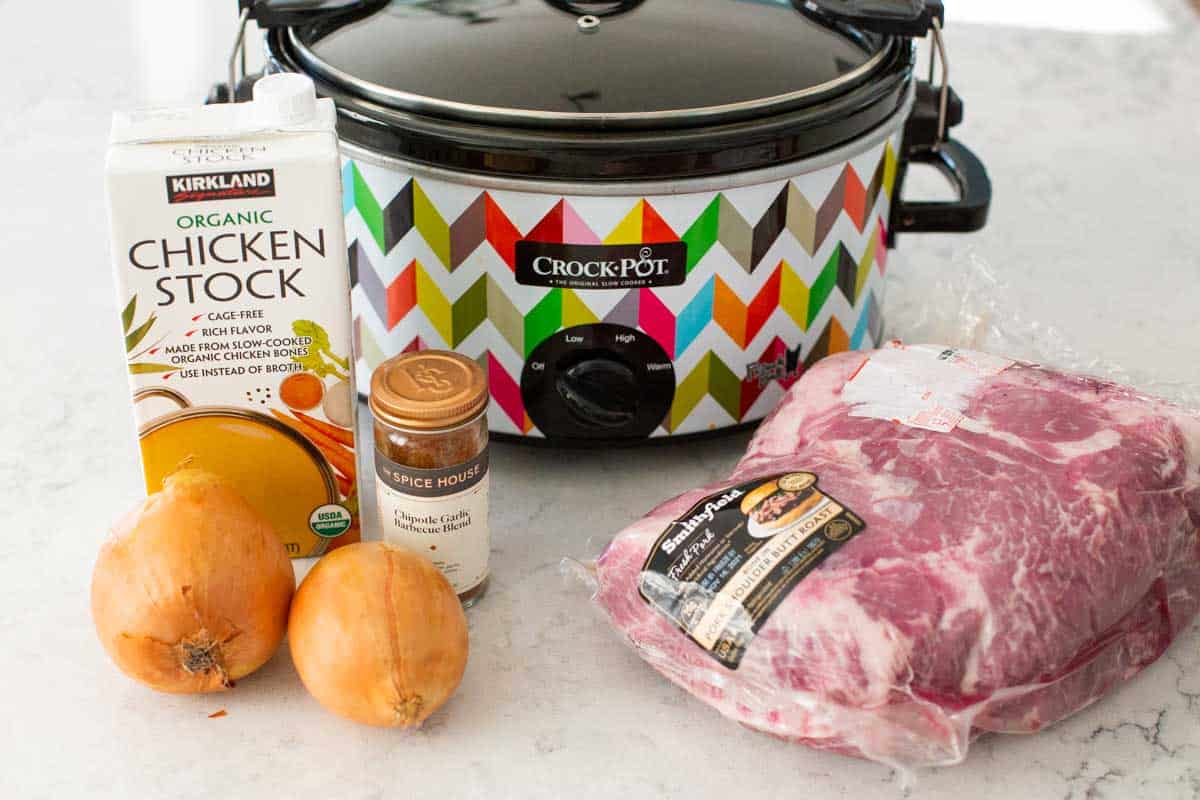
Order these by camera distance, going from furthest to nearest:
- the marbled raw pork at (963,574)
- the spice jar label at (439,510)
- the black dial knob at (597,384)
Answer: the black dial knob at (597,384) → the spice jar label at (439,510) → the marbled raw pork at (963,574)

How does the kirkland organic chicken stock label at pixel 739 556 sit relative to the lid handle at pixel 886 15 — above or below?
below

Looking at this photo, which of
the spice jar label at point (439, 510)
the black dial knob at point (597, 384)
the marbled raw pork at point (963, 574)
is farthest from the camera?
the black dial knob at point (597, 384)

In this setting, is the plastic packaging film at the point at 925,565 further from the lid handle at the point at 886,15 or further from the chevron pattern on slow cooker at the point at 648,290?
the lid handle at the point at 886,15

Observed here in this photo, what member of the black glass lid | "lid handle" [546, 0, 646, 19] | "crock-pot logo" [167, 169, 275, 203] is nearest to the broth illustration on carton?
"crock-pot logo" [167, 169, 275, 203]

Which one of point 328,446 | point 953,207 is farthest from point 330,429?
point 953,207

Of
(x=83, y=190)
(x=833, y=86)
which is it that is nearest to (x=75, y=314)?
(x=83, y=190)

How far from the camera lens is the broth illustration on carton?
901 millimetres

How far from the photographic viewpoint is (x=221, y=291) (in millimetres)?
935

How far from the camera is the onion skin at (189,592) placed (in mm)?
866

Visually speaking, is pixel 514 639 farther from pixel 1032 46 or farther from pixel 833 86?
pixel 1032 46

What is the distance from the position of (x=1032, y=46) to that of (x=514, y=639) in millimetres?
1334

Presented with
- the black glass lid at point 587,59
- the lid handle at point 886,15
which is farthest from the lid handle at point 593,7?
the lid handle at point 886,15

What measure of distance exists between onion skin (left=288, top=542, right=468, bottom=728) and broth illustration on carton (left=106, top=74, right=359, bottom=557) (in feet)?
0.47

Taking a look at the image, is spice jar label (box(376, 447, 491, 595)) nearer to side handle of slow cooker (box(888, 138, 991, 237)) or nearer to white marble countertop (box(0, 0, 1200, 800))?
white marble countertop (box(0, 0, 1200, 800))
